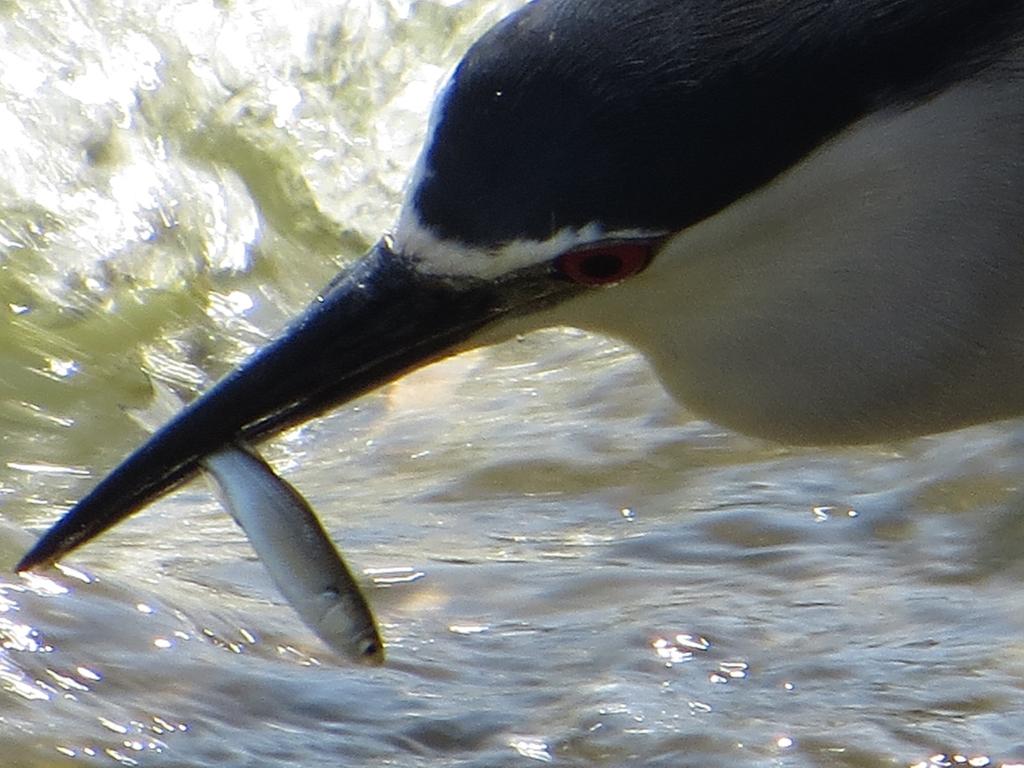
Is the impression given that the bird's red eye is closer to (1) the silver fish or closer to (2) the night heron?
(2) the night heron

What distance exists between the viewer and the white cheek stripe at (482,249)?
8.34 feet

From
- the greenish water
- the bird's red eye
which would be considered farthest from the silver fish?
the bird's red eye

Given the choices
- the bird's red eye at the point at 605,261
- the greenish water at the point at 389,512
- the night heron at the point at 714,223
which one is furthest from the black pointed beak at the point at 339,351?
the greenish water at the point at 389,512

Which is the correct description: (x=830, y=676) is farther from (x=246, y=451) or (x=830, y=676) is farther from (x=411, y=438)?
(x=411, y=438)

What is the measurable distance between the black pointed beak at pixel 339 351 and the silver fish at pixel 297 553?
0.05 m

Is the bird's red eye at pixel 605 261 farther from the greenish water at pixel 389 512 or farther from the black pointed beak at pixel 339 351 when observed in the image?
the greenish water at pixel 389 512

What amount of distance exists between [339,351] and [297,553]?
28cm

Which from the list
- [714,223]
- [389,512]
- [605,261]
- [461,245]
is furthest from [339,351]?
[389,512]

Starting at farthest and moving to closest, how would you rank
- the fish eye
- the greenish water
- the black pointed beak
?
the greenish water < the black pointed beak < the fish eye

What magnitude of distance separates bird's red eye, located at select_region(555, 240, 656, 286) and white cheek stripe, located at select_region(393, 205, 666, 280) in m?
0.01

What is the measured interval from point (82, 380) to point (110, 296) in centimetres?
34

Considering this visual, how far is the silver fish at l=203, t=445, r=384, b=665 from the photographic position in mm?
2496

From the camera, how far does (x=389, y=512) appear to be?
3.70m

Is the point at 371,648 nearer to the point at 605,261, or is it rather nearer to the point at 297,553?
the point at 297,553
